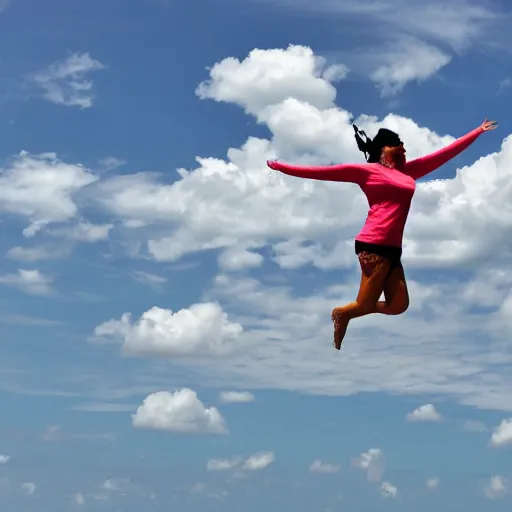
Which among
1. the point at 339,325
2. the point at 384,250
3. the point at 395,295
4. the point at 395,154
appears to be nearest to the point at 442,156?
the point at 395,154

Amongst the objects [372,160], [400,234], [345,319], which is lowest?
[345,319]

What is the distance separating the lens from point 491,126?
70.5 feet

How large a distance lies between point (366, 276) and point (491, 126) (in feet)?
13.9

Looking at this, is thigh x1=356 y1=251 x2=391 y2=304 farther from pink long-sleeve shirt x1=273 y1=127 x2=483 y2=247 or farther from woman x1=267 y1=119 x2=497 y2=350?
pink long-sleeve shirt x1=273 y1=127 x2=483 y2=247

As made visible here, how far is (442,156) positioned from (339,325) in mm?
3818

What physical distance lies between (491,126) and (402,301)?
4.19 meters

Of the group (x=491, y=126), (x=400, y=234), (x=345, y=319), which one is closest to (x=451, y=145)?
(x=491, y=126)

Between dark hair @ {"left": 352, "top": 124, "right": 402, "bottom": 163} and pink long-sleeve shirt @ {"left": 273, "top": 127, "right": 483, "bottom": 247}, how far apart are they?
400 millimetres

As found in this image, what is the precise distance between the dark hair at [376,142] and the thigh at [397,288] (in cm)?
213

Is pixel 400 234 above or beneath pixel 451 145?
beneath

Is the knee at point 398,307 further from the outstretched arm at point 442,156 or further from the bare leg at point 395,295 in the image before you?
the outstretched arm at point 442,156

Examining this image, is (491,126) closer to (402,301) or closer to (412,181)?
(412,181)

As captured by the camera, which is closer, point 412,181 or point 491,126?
point 412,181

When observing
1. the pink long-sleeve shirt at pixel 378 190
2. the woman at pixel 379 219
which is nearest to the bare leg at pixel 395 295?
the woman at pixel 379 219
